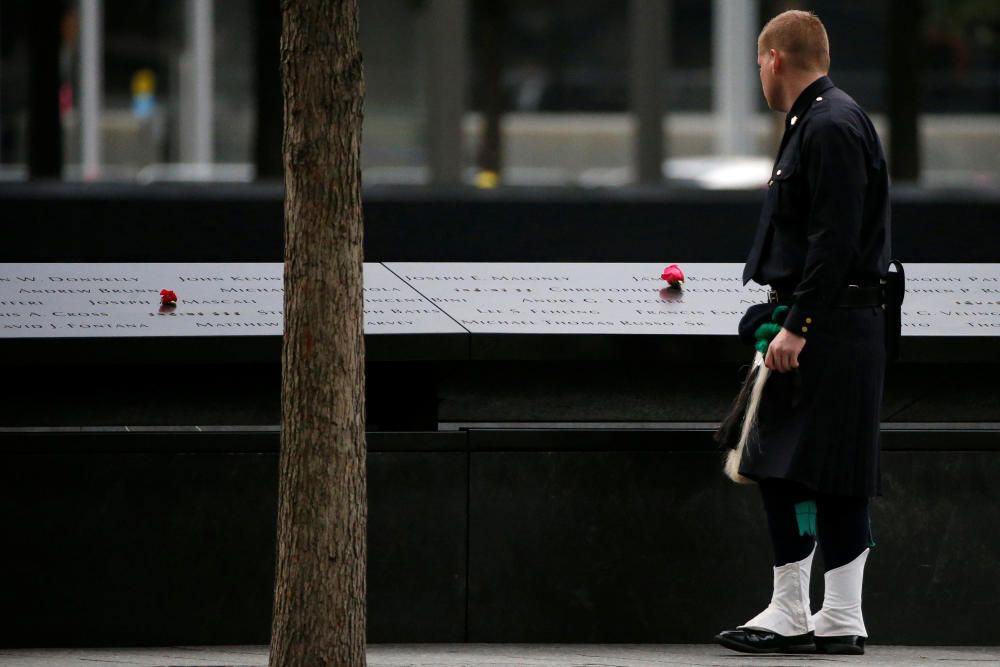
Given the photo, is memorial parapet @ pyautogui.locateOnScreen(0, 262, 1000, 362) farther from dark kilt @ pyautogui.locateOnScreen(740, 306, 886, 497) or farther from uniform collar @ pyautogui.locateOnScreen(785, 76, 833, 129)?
uniform collar @ pyautogui.locateOnScreen(785, 76, 833, 129)

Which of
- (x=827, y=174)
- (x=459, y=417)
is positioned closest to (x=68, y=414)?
(x=459, y=417)

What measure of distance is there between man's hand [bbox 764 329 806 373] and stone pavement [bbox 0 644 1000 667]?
0.90 metres

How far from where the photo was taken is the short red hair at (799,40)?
4496mm

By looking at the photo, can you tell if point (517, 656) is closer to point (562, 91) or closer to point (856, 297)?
point (856, 297)

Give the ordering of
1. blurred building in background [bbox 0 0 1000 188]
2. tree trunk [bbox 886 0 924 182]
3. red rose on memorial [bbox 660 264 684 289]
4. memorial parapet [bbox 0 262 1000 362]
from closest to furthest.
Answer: memorial parapet [bbox 0 262 1000 362]
red rose on memorial [bbox 660 264 684 289]
tree trunk [bbox 886 0 924 182]
blurred building in background [bbox 0 0 1000 188]

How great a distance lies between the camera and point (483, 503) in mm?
4930

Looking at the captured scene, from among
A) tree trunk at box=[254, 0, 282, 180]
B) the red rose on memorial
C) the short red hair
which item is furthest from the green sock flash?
tree trunk at box=[254, 0, 282, 180]

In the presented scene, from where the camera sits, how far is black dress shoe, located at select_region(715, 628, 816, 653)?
15.1 feet

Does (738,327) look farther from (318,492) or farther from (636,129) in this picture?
(636,129)

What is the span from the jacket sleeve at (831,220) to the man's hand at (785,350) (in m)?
0.02

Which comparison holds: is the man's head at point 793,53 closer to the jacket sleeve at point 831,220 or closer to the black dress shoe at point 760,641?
the jacket sleeve at point 831,220

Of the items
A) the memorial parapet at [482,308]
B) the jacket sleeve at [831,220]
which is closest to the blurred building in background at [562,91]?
the memorial parapet at [482,308]

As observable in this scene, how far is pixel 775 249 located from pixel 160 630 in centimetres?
222

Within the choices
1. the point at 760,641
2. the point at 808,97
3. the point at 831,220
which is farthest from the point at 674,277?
the point at 760,641
